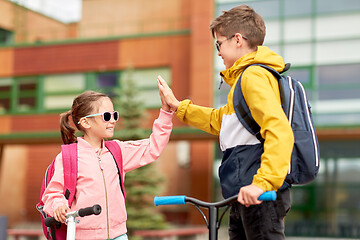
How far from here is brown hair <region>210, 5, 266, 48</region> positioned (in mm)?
3102

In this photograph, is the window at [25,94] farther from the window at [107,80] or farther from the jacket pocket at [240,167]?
the jacket pocket at [240,167]

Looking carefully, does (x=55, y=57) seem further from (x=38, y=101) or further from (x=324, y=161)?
(x=324, y=161)

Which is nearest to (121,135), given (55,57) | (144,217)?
(144,217)

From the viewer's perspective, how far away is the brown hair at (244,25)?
10.2 ft

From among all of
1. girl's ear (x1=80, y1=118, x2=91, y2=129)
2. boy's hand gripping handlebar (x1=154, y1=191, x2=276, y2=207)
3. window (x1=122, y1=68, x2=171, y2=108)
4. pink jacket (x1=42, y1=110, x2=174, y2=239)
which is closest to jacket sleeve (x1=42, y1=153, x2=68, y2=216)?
pink jacket (x1=42, y1=110, x2=174, y2=239)

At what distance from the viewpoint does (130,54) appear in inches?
→ 877

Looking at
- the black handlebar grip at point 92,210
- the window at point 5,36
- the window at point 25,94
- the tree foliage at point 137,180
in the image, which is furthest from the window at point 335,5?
the black handlebar grip at point 92,210

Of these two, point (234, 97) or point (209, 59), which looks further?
point (209, 59)

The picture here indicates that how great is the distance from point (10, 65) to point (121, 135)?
9982 millimetres

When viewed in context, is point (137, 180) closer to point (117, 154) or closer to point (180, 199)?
point (117, 154)

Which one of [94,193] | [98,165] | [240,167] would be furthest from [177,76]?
[240,167]

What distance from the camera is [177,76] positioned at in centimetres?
2136

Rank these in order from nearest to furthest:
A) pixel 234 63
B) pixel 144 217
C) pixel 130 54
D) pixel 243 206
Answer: pixel 243 206, pixel 234 63, pixel 144 217, pixel 130 54

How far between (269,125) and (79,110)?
1315 mm
